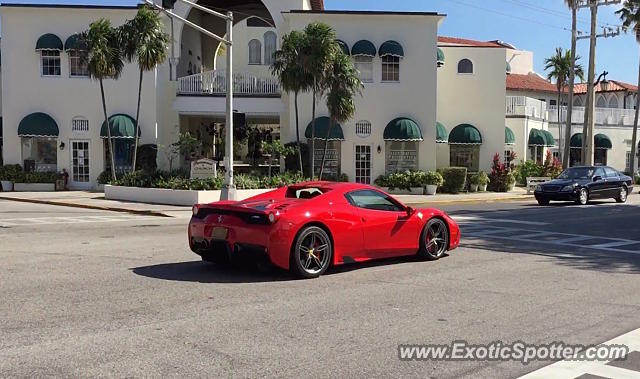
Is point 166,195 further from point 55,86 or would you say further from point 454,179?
point 454,179

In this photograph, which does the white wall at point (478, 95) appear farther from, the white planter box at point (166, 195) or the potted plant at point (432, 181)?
the white planter box at point (166, 195)

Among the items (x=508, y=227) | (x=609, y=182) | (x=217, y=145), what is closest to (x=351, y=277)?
(x=508, y=227)

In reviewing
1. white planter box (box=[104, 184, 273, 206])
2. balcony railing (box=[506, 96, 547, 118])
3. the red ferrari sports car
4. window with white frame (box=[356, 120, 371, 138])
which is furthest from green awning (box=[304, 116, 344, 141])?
the red ferrari sports car

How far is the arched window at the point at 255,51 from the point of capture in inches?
1618

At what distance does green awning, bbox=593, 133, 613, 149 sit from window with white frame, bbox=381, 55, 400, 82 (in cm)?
2026

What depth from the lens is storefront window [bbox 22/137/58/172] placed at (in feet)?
100

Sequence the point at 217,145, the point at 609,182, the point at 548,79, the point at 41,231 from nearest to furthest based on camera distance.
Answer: the point at 41,231, the point at 609,182, the point at 217,145, the point at 548,79

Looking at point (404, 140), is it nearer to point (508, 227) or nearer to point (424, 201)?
point (424, 201)

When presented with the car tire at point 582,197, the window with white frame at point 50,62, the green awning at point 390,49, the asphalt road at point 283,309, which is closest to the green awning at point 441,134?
the green awning at point 390,49

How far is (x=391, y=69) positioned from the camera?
3150 centimetres

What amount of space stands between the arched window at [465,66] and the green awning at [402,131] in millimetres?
6207

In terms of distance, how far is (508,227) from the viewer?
1617cm

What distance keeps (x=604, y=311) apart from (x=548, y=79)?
50053 mm

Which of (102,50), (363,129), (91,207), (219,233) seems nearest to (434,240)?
(219,233)
